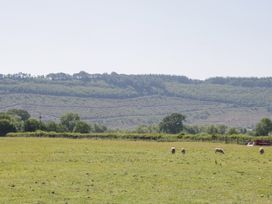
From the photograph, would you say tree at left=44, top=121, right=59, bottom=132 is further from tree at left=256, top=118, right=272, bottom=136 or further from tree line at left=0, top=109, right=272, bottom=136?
tree at left=256, top=118, right=272, bottom=136

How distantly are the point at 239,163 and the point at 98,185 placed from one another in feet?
55.4

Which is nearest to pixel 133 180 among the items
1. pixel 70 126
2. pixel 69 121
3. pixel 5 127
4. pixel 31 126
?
pixel 5 127

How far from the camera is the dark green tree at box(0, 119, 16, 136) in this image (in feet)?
381

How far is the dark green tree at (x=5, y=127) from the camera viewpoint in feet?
381

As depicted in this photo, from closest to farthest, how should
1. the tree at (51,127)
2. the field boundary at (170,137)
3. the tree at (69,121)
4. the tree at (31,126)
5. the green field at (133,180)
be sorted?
1. the green field at (133,180)
2. the field boundary at (170,137)
3. the tree at (31,126)
4. the tree at (51,127)
5. the tree at (69,121)

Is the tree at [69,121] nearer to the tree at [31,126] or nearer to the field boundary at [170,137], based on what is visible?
the tree at [31,126]

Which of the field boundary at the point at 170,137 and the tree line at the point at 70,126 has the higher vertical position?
the tree line at the point at 70,126

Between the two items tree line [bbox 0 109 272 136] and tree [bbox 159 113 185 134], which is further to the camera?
tree [bbox 159 113 185 134]

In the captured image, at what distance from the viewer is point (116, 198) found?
25.8 metres

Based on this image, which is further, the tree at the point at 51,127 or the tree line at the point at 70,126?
the tree at the point at 51,127

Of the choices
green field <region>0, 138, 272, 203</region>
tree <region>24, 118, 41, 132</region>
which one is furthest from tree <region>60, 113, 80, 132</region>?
green field <region>0, 138, 272, 203</region>

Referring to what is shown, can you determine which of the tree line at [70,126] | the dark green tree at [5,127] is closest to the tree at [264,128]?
the tree line at [70,126]

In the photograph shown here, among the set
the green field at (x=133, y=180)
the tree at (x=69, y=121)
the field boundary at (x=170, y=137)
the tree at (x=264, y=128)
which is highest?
the tree at (x=69, y=121)

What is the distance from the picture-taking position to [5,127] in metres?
117
